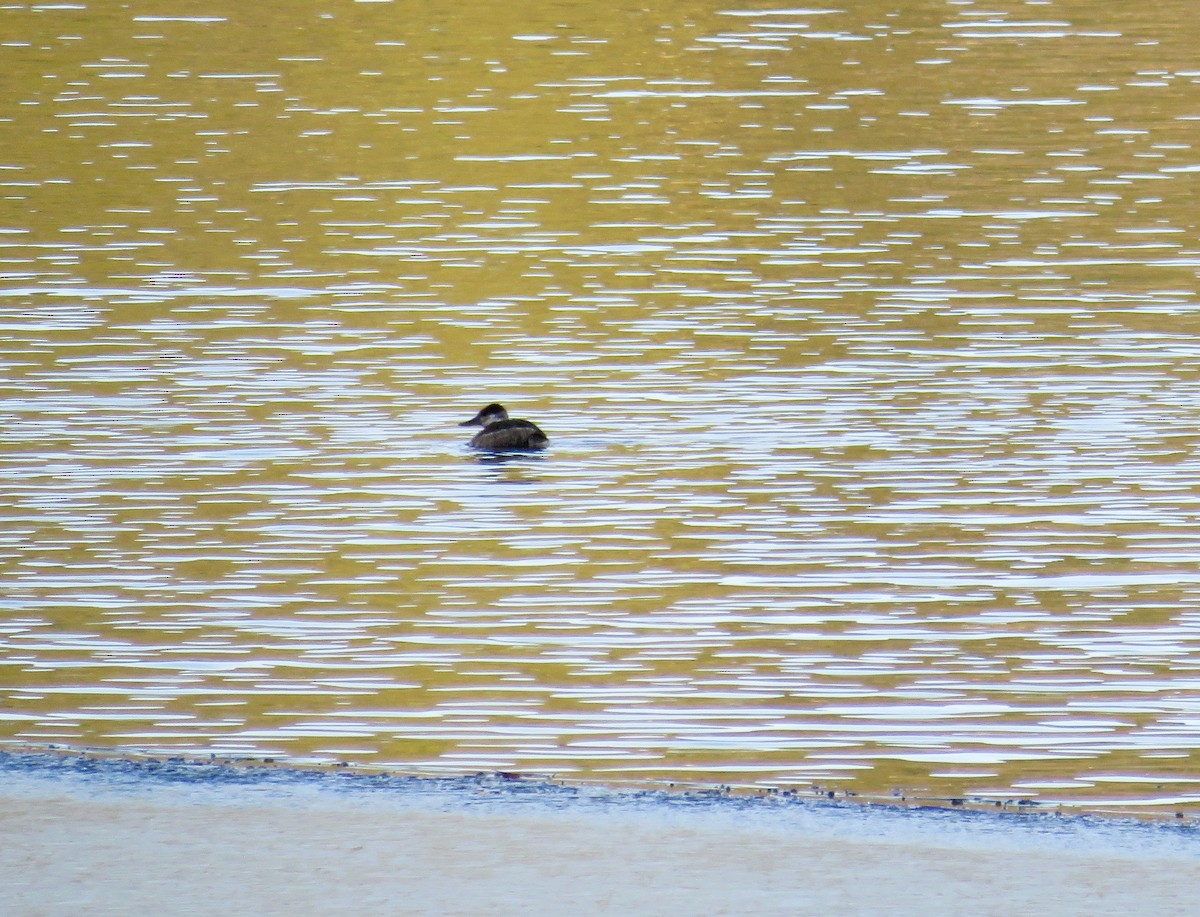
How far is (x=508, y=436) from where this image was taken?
67.7 feet

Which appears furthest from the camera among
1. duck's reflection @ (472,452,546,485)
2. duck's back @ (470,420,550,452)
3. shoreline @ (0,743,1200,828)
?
duck's back @ (470,420,550,452)

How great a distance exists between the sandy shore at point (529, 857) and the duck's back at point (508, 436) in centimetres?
952

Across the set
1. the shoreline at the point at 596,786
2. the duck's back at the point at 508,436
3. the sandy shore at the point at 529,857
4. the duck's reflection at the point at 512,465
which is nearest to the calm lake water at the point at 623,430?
the duck's reflection at the point at 512,465

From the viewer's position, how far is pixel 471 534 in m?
18.5

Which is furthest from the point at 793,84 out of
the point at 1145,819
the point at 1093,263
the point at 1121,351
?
the point at 1145,819

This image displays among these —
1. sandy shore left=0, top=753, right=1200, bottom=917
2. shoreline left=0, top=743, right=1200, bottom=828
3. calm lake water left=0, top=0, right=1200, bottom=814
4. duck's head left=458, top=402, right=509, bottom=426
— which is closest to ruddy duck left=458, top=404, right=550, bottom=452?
duck's head left=458, top=402, right=509, bottom=426

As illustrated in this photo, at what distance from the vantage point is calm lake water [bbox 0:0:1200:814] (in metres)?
14.0

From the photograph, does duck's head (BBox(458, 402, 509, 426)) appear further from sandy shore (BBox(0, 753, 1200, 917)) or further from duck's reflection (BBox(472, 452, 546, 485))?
sandy shore (BBox(0, 753, 1200, 917))

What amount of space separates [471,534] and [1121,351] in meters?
8.20

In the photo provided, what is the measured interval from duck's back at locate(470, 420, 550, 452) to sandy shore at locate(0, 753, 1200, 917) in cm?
952

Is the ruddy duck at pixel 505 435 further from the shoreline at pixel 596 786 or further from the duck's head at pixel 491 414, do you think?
the shoreline at pixel 596 786

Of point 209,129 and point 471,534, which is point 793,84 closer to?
point 209,129

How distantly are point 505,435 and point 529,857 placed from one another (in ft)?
35.1

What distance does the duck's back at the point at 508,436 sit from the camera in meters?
20.6
